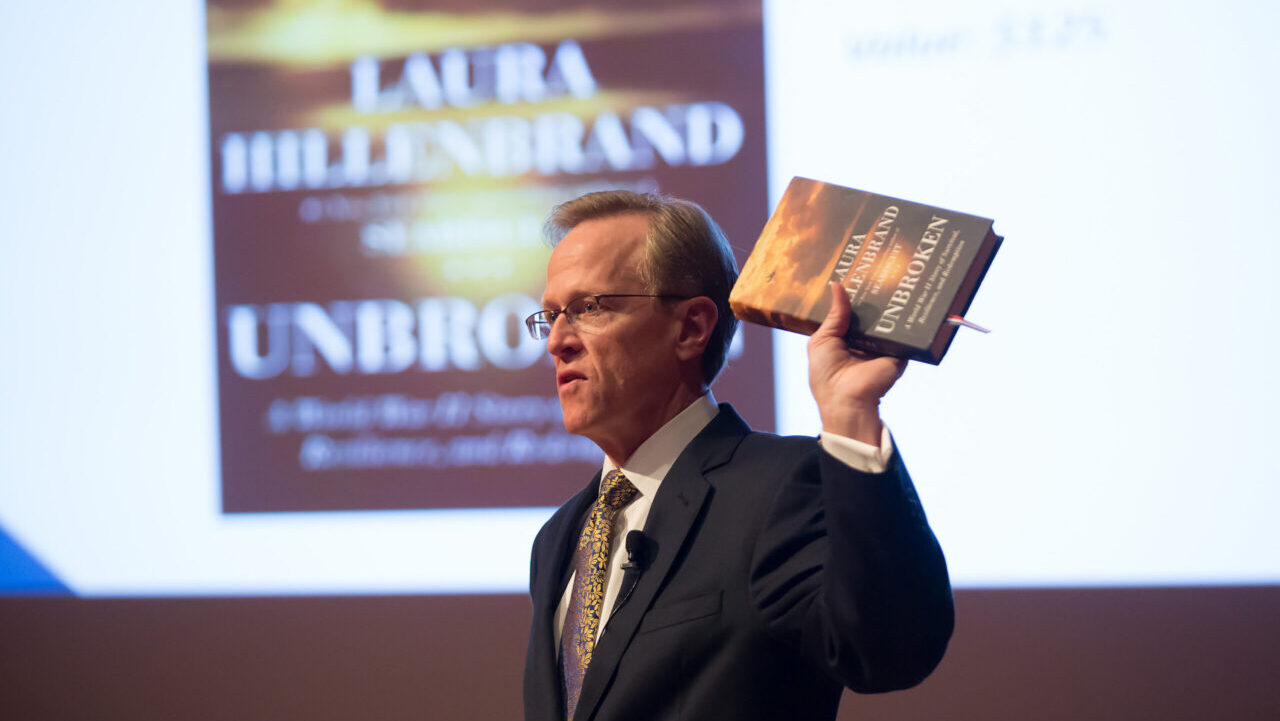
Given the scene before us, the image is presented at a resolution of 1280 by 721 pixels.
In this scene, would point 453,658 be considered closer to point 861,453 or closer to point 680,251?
point 680,251

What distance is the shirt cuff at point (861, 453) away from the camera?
117 cm

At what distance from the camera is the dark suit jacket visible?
1162 mm

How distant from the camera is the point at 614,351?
5.31 feet

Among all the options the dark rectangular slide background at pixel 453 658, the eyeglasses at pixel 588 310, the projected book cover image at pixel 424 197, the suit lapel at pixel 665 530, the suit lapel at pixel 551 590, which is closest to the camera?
the suit lapel at pixel 665 530

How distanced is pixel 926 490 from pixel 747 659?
172cm

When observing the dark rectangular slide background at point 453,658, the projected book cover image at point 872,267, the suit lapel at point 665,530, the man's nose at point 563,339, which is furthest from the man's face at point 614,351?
the dark rectangular slide background at point 453,658

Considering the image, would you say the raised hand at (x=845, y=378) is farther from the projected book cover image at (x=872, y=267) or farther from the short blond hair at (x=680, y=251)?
the short blond hair at (x=680, y=251)

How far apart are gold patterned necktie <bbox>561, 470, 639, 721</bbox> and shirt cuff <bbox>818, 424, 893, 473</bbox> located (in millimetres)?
491

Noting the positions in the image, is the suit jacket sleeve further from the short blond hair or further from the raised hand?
the short blond hair

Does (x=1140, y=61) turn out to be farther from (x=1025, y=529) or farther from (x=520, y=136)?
(x=520, y=136)

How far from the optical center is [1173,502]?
2812 millimetres

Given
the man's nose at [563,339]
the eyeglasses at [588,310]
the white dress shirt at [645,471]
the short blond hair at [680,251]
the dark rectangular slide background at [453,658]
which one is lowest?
the dark rectangular slide background at [453,658]

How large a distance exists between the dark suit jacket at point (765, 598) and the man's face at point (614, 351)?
11 centimetres

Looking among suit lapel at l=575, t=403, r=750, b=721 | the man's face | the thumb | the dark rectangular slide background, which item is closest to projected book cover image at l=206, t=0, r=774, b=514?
the dark rectangular slide background
